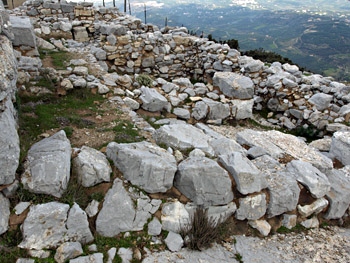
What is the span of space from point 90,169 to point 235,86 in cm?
716

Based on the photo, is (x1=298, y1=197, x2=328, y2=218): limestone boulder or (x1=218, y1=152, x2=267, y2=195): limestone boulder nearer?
(x1=218, y1=152, x2=267, y2=195): limestone boulder

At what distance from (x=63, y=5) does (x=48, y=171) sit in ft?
46.4

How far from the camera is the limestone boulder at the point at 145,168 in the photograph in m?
4.87

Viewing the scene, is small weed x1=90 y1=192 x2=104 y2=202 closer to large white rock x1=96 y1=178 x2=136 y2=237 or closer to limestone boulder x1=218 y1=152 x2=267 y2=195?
large white rock x1=96 y1=178 x2=136 y2=237

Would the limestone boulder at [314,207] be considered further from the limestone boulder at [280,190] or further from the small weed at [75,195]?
the small weed at [75,195]

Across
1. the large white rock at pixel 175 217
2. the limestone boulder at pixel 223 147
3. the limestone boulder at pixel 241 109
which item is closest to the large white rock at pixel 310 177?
the limestone boulder at pixel 223 147

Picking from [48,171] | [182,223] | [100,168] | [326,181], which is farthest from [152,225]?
[326,181]

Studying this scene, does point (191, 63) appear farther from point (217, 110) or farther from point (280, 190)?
point (280, 190)

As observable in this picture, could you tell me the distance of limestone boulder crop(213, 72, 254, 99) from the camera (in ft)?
33.6

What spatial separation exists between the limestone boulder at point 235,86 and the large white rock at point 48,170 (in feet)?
23.2

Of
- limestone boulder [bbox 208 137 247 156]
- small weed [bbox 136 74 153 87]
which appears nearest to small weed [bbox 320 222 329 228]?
limestone boulder [bbox 208 137 247 156]

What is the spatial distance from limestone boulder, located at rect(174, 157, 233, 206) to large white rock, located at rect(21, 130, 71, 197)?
1993 millimetres

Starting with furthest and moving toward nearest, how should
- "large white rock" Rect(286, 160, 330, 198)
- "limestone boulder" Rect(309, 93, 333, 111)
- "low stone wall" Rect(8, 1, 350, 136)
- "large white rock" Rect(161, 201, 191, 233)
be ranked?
1. "low stone wall" Rect(8, 1, 350, 136)
2. "limestone boulder" Rect(309, 93, 333, 111)
3. "large white rock" Rect(286, 160, 330, 198)
4. "large white rock" Rect(161, 201, 191, 233)

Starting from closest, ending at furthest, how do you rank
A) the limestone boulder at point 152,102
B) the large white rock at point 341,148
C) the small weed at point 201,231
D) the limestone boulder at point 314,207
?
1. the small weed at point 201,231
2. the limestone boulder at point 314,207
3. the large white rock at point 341,148
4. the limestone boulder at point 152,102
